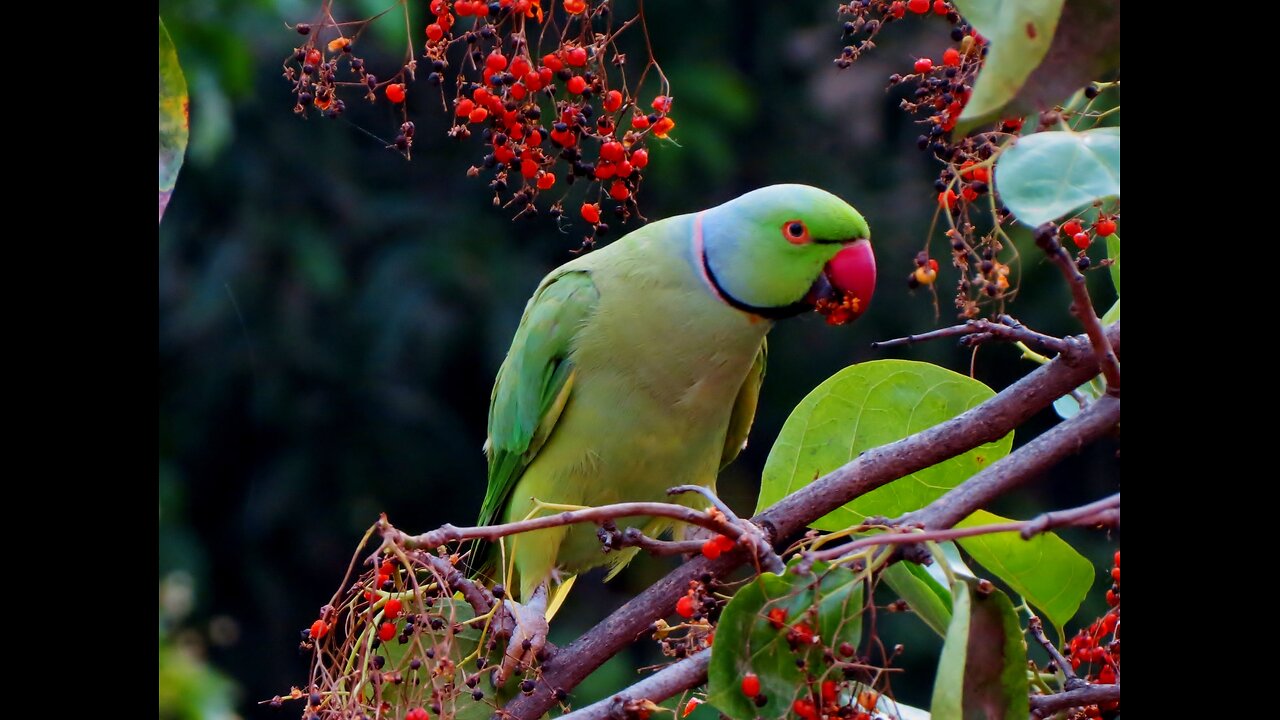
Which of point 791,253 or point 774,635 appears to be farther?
point 791,253

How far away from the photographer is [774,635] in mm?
907

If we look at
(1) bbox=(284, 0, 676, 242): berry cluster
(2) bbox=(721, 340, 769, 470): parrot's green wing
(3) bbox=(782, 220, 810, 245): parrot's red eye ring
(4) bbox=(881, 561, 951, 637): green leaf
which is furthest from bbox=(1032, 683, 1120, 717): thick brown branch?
(2) bbox=(721, 340, 769, 470): parrot's green wing

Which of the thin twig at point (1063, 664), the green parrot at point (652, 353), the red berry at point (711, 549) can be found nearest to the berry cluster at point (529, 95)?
the red berry at point (711, 549)

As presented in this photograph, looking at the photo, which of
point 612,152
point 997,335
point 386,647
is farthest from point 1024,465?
point 386,647

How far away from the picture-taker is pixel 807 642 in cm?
89

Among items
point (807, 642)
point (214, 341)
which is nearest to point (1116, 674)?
point (807, 642)

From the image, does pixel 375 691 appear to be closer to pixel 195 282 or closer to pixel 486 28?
pixel 486 28

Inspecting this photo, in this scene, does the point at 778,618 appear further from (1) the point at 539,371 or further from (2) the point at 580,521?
(1) the point at 539,371

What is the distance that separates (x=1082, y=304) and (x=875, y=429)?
17.8 inches

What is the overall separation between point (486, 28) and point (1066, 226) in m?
0.50

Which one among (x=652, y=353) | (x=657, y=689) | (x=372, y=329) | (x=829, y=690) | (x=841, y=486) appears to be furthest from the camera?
(x=372, y=329)

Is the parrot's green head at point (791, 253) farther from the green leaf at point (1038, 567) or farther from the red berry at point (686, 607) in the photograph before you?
the red berry at point (686, 607)

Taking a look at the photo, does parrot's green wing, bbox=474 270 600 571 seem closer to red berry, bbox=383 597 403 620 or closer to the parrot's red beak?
the parrot's red beak

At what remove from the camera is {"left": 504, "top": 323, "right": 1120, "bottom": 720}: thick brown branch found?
103cm
